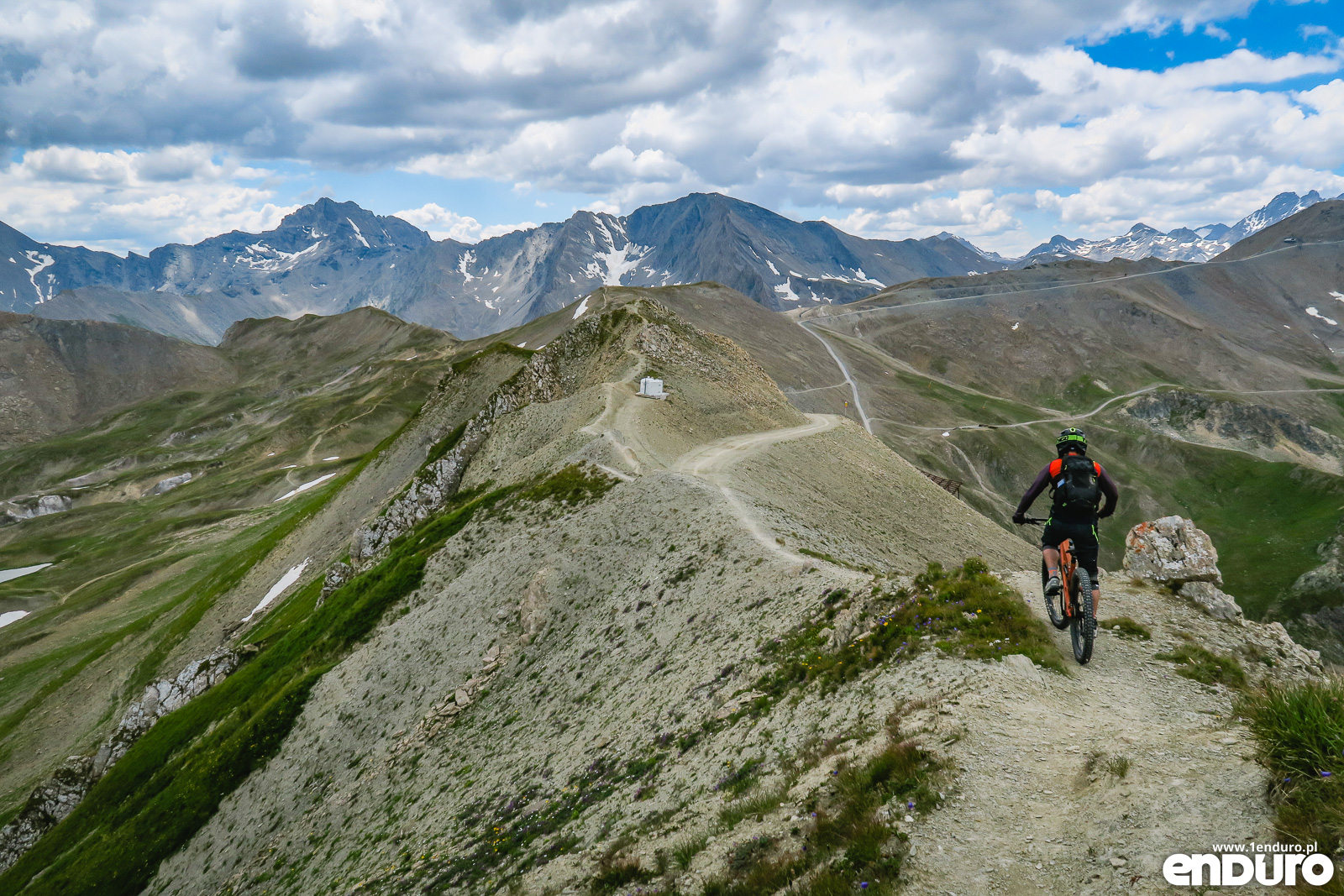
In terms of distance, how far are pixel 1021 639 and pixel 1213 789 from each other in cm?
638

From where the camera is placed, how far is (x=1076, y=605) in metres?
14.6

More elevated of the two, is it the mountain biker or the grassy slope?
the mountain biker

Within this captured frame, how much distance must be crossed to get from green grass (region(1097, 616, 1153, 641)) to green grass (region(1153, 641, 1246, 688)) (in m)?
0.67

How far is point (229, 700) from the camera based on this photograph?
159 ft

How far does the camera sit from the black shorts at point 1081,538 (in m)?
14.5

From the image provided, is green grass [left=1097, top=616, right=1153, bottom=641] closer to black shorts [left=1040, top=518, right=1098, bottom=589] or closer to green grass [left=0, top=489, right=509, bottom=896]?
black shorts [left=1040, top=518, right=1098, bottom=589]

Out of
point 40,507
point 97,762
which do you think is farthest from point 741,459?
point 40,507

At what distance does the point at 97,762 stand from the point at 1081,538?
78174mm

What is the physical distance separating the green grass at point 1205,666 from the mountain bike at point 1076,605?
1615 mm

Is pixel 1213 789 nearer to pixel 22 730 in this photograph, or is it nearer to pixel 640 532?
pixel 640 532

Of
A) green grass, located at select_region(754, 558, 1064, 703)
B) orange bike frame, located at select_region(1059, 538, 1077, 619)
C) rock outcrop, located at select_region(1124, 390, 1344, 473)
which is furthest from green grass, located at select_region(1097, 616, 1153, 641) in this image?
rock outcrop, located at select_region(1124, 390, 1344, 473)

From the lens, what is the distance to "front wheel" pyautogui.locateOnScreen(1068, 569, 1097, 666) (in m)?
14.1

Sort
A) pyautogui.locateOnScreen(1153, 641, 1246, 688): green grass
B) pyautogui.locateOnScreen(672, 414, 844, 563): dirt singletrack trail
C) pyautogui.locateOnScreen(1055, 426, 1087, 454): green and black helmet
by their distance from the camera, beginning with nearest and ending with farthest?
pyautogui.locateOnScreen(1153, 641, 1246, 688): green grass < pyautogui.locateOnScreen(1055, 426, 1087, 454): green and black helmet < pyautogui.locateOnScreen(672, 414, 844, 563): dirt singletrack trail

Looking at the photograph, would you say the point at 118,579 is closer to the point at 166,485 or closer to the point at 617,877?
the point at 166,485
